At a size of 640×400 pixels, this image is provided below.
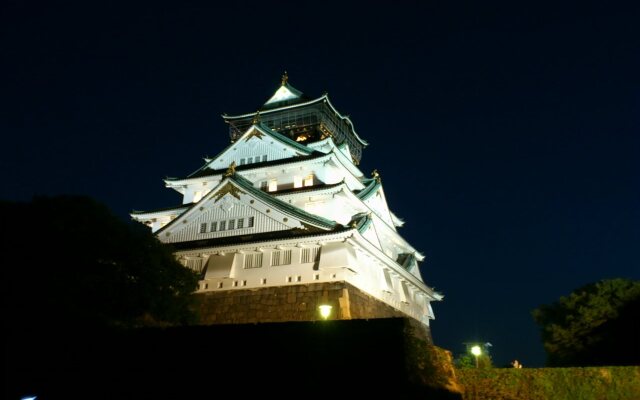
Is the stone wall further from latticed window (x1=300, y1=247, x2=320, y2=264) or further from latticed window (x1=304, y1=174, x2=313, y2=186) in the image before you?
latticed window (x1=304, y1=174, x2=313, y2=186)

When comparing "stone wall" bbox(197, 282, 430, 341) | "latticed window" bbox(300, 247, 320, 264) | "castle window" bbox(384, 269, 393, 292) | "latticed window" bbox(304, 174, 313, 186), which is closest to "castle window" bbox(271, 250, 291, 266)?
"latticed window" bbox(300, 247, 320, 264)

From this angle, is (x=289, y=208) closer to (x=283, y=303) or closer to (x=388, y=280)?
(x=283, y=303)

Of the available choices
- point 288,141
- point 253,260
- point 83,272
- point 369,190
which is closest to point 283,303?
point 253,260

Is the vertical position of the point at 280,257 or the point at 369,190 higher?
the point at 369,190

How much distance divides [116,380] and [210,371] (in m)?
3.51

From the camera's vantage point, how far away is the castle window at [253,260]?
2836 centimetres

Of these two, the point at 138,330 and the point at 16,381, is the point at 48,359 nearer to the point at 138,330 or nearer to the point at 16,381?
the point at 16,381

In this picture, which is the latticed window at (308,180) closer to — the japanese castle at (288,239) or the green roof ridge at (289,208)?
the japanese castle at (288,239)

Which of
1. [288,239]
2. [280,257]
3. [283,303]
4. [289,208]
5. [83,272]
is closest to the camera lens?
[83,272]

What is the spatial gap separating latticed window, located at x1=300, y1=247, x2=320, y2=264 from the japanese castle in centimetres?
6

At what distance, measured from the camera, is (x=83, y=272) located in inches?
792

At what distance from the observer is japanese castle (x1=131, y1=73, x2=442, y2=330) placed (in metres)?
26.8

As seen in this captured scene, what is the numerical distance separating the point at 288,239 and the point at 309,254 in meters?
1.53

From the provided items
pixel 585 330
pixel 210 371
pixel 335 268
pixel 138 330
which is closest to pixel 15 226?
pixel 138 330
